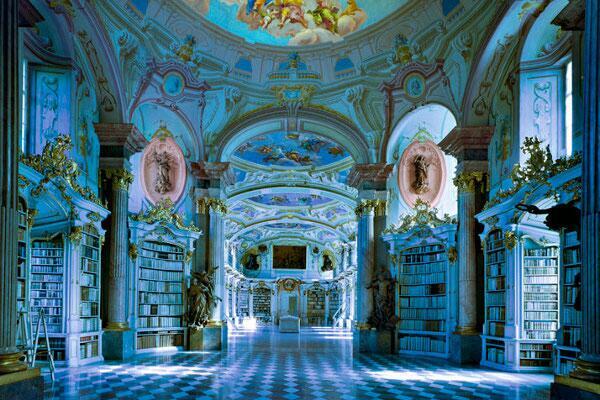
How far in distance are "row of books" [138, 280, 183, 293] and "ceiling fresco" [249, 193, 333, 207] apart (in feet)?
53.2

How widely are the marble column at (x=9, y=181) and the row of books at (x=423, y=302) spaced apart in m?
13.2

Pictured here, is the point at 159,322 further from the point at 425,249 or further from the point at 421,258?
the point at 425,249

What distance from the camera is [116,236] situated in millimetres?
16109

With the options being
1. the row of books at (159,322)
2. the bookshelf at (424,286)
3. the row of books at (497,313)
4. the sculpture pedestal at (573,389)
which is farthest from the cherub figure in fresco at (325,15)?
the sculpture pedestal at (573,389)

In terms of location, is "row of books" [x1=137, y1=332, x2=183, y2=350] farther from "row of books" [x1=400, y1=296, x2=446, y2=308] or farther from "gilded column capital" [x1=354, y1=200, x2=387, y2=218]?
"gilded column capital" [x1=354, y1=200, x2=387, y2=218]

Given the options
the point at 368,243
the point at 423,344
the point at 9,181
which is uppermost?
the point at 9,181

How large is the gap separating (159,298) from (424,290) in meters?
8.17

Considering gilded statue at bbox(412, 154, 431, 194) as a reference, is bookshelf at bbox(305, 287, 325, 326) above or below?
below

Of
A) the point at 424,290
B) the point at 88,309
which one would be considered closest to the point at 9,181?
the point at 88,309

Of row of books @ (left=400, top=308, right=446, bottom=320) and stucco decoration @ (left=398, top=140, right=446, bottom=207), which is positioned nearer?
row of books @ (left=400, top=308, right=446, bottom=320)

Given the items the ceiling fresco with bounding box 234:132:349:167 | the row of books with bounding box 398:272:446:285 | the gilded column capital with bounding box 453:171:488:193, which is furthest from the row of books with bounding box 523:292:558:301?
the ceiling fresco with bounding box 234:132:349:167

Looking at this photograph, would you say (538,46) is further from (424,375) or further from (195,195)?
(195,195)

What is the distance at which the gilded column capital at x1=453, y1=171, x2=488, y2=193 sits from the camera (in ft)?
53.2

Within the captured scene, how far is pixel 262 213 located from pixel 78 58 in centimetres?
2553
